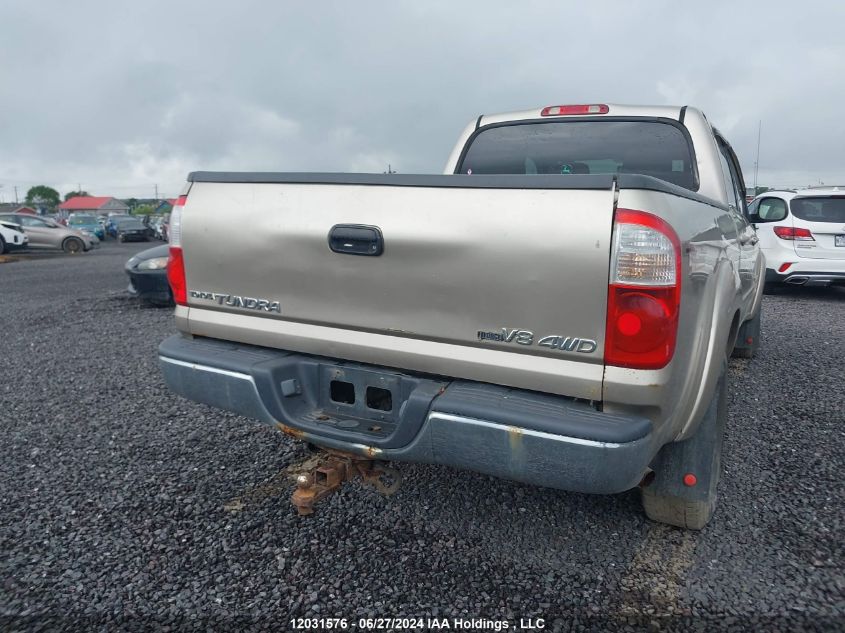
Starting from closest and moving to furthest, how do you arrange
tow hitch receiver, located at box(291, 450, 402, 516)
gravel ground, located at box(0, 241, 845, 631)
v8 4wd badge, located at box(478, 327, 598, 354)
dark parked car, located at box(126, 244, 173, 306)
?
v8 4wd badge, located at box(478, 327, 598, 354) < gravel ground, located at box(0, 241, 845, 631) < tow hitch receiver, located at box(291, 450, 402, 516) < dark parked car, located at box(126, 244, 173, 306)

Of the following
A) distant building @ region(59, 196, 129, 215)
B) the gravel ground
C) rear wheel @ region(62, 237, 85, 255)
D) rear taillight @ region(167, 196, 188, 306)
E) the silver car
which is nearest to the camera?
the gravel ground

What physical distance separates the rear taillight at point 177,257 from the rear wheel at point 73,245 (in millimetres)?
22957

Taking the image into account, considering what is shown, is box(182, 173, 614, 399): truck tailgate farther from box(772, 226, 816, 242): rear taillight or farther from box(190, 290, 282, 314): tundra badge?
box(772, 226, 816, 242): rear taillight

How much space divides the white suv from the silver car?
2217 cm

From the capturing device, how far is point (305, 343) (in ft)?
8.76

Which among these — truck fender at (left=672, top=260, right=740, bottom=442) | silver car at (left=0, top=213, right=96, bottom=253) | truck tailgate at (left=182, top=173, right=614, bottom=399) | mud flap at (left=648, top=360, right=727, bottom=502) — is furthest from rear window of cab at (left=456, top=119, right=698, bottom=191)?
silver car at (left=0, top=213, right=96, bottom=253)

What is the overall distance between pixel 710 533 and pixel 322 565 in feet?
5.72

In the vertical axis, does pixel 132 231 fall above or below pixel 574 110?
below

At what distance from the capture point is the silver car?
72.7 ft

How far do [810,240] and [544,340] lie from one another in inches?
343

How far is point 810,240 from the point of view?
909cm

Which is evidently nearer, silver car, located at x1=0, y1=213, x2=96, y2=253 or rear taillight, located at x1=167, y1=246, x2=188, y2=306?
rear taillight, located at x1=167, y1=246, x2=188, y2=306

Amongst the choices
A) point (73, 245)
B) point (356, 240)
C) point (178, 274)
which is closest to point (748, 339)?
point (356, 240)

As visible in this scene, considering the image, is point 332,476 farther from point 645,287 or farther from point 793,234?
point 793,234
